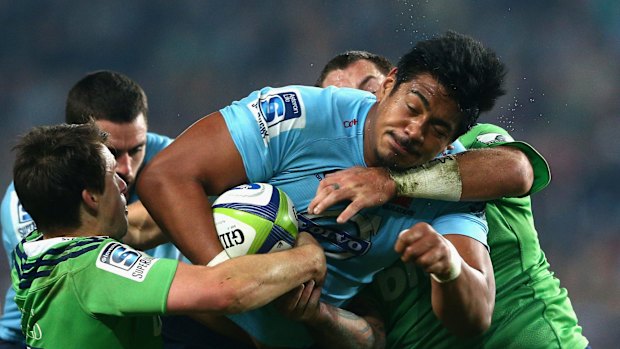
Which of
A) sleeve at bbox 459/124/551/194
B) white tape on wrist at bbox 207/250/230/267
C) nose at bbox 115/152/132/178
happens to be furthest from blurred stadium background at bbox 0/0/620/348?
white tape on wrist at bbox 207/250/230/267

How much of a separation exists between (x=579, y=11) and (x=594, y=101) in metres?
0.67

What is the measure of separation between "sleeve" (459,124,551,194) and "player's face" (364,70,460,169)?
1.16 feet

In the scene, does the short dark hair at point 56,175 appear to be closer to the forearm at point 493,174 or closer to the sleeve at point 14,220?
the forearm at point 493,174

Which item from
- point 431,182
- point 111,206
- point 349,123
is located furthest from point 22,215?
point 431,182

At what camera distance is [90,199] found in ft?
8.56

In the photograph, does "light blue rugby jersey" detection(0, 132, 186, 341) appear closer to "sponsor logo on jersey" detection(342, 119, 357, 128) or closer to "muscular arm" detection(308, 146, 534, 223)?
"sponsor logo on jersey" detection(342, 119, 357, 128)

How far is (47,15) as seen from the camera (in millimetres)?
6438

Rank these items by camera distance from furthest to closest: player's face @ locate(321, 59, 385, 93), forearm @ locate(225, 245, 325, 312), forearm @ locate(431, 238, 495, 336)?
player's face @ locate(321, 59, 385, 93), forearm @ locate(431, 238, 495, 336), forearm @ locate(225, 245, 325, 312)

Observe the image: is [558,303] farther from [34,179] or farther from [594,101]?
[594,101]

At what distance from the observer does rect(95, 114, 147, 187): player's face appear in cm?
376

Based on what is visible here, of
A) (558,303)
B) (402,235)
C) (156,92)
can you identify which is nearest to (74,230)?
(402,235)

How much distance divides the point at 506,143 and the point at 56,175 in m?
1.49

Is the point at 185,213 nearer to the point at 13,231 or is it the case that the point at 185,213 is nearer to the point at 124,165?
the point at 124,165

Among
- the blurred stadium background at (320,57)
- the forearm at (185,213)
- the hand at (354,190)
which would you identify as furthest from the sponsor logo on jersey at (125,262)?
the blurred stadium background at (320,57)
